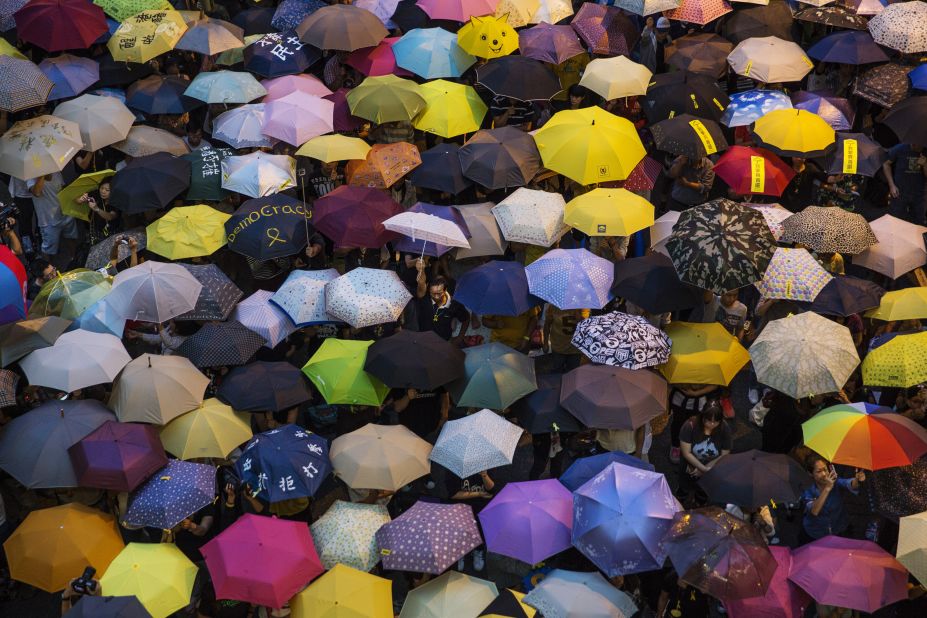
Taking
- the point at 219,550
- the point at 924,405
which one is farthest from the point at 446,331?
the point at 924,405

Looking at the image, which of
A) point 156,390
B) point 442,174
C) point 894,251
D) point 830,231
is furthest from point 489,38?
point 156,390

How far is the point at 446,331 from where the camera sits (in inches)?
502

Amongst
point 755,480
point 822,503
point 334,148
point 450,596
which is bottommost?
point 822,503

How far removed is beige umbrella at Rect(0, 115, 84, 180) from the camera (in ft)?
46.9

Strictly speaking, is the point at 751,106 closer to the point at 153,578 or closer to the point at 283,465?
the point at 283,465

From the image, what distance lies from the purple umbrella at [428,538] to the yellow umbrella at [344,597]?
269 millimetres

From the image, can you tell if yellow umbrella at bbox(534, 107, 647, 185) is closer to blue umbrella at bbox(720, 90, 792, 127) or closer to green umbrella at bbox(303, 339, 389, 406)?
blue umbrella at bbox(720, 90, 792, 127)

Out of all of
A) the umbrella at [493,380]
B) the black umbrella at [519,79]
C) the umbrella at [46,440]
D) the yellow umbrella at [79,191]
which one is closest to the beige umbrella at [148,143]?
the yellow umbrella at [79,191]

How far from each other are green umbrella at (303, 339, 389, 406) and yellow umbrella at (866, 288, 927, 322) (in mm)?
4784

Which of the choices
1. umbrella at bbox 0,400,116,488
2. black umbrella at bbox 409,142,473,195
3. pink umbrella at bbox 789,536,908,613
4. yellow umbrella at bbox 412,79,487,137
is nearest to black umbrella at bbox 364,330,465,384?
umbrella at bbox 0,400,116,488

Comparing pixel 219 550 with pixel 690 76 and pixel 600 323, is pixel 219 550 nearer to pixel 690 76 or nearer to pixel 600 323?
pixel 600 323

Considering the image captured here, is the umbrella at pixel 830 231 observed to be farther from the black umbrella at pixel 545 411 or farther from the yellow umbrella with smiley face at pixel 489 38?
the yellow umbrella with smiley face at pixel 489 38

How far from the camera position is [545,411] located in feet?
37.3

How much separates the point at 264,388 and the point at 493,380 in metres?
2.10
